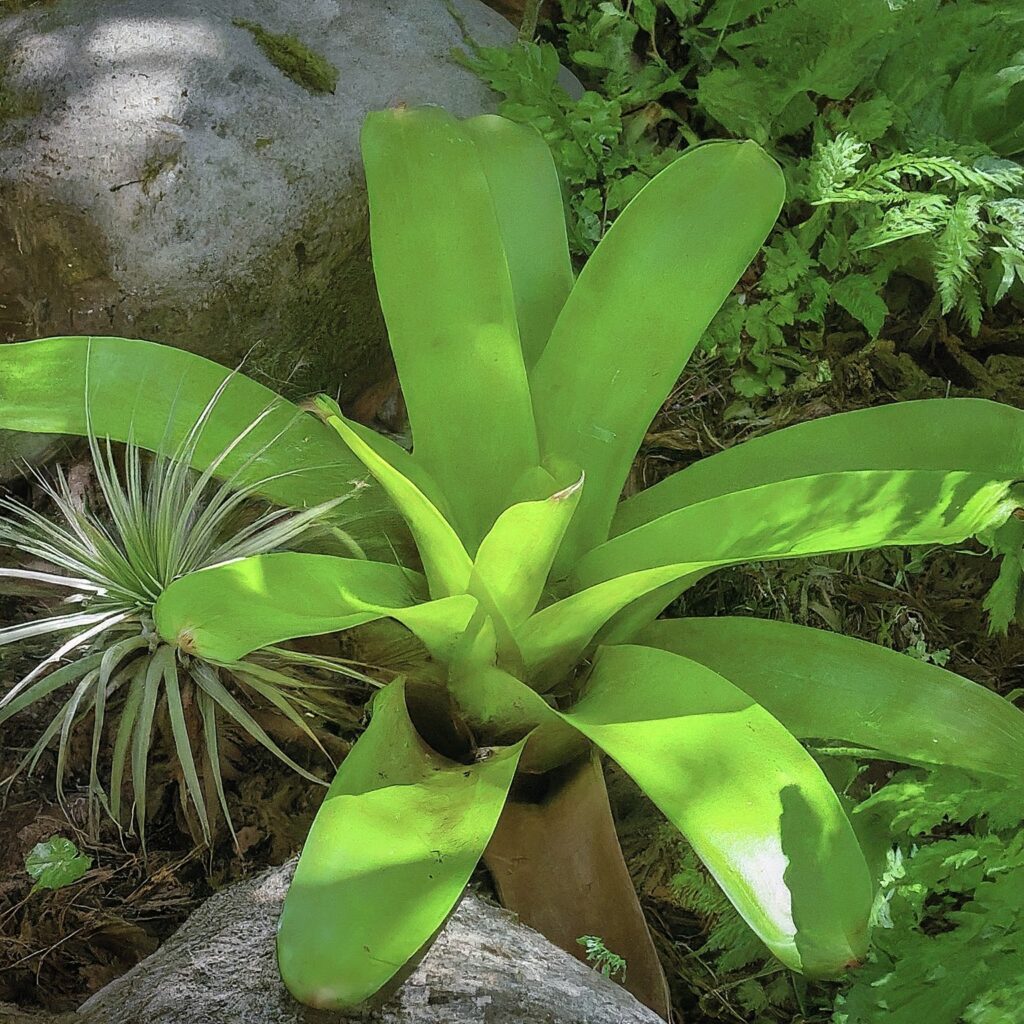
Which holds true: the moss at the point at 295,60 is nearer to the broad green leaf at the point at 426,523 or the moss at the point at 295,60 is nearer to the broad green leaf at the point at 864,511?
the broad green leaf at the point at 426,523

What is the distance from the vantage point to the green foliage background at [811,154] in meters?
1.32

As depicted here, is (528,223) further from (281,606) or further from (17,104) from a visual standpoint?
(17,104)

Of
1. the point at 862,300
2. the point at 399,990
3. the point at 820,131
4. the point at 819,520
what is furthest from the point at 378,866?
the point at 820,131

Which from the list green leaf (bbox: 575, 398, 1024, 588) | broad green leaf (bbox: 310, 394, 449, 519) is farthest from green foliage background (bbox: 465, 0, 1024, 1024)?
broad green leaf (bbox: 310, 394, 449, 519)

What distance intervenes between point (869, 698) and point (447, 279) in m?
0.69

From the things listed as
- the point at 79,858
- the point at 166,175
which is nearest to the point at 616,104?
the point at 166,175

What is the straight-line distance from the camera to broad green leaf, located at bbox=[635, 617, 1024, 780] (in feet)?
3.29

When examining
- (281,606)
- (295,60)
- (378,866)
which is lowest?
(378,866)

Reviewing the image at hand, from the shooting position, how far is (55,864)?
1.19m

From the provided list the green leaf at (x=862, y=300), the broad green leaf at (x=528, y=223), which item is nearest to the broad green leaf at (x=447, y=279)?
the broad green leaf at (x=528, y=223)

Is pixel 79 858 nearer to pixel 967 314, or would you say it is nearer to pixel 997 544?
pixel 997 544

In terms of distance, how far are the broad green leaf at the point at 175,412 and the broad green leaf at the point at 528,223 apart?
0.31m

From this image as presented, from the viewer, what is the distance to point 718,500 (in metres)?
0.97

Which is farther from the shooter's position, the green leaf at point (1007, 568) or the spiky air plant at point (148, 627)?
the green leaf at point (1007, 568)
